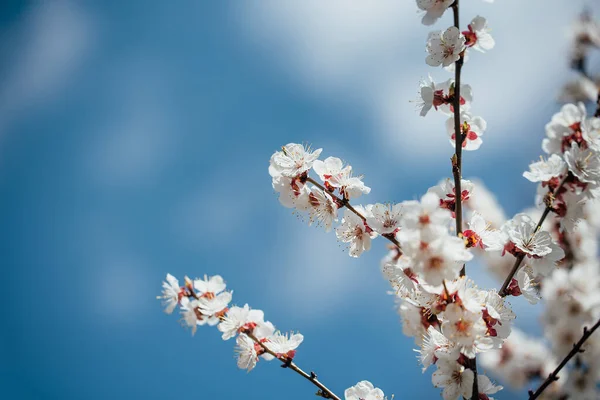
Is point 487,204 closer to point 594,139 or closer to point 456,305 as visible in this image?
point 594,139

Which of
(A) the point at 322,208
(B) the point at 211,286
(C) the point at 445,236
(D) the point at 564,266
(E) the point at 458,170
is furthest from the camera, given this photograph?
(D) the point at 564,266

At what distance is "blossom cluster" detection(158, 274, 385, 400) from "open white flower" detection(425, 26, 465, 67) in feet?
4.72

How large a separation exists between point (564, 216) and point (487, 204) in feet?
11.8

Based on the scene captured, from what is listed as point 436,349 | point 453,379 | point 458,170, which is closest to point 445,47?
point 458,170

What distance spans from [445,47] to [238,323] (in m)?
1.58

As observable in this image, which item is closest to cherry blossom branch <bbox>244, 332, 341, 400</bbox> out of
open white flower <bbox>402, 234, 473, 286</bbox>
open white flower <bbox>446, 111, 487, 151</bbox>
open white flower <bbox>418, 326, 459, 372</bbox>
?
open white flower <bbox>418, 326, 459, 372</bbox>

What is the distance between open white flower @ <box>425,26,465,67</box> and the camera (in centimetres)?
193

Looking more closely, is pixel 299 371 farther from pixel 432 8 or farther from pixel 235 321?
pixel 432 8

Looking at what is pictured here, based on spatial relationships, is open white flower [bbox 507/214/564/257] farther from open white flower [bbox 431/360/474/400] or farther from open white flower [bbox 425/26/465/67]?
open white flower [bbox 425/26/465/67]

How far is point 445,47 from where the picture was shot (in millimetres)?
1978

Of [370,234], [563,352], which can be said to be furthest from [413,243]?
[563,352]

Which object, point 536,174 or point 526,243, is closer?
point 526,243

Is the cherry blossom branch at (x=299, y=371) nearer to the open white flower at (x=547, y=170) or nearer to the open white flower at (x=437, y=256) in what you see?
the open white flower at (x=437, y=256)

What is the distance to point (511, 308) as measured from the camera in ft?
6.17
